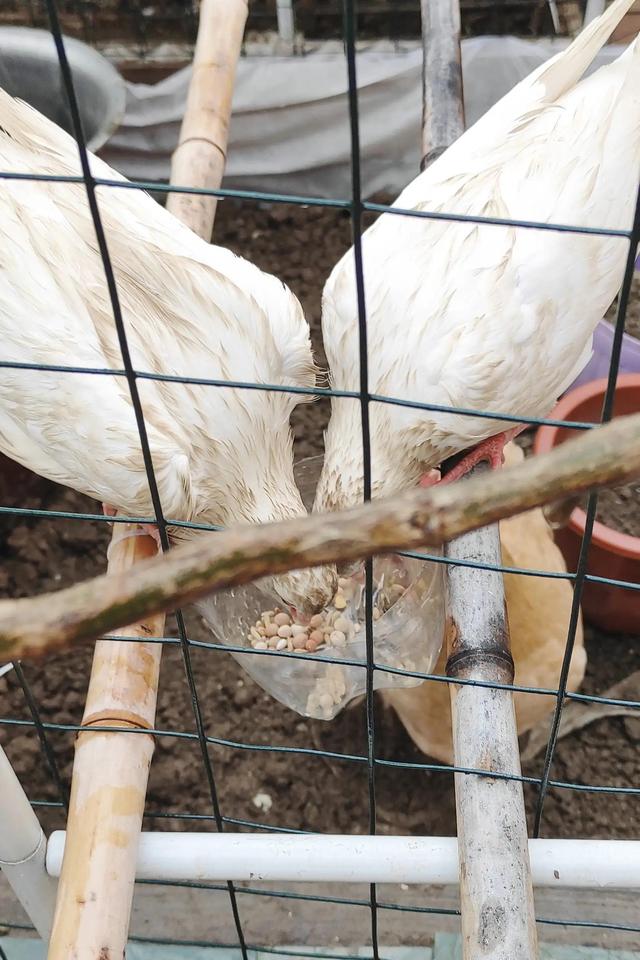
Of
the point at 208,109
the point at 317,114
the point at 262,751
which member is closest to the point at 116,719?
the point at 262,751

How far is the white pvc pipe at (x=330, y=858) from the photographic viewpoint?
862 mm

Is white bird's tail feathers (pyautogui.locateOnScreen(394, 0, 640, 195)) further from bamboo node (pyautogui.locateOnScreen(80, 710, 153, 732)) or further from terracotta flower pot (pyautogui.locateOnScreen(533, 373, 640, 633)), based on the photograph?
bamboo node (pyautogui.locateOnScreen(80, 710, 153, 732))

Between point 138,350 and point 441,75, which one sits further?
point 441,75

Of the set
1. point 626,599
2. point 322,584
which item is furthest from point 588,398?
point 322,584

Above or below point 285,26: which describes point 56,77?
below

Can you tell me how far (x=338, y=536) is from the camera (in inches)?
14.1

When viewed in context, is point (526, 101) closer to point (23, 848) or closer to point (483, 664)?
point (483, 664)

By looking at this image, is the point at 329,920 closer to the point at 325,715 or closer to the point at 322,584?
the point at 325,715

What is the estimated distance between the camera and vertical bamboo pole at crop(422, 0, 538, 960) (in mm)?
763

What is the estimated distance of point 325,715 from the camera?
50.0 inches

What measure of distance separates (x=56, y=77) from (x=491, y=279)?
4.28 ft

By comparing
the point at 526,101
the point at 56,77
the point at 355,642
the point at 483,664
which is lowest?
the point at 483,664

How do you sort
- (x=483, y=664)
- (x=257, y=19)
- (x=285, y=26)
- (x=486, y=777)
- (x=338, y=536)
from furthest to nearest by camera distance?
1. (x=257, y=19)
2. (x=285, y=26)
3. (x=483, y=664)
4. (x=486, y=777)
5. (x=338, y=536)

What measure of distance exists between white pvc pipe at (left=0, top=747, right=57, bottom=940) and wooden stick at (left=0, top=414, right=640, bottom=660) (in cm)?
61
